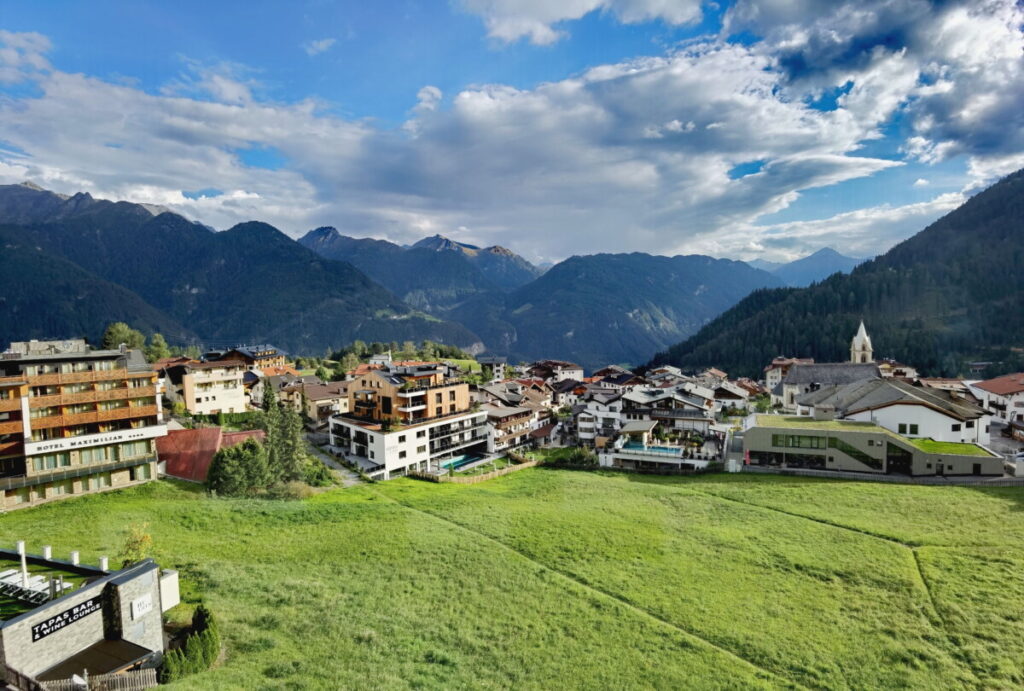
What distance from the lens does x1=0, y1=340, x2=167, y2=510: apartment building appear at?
32531 mm

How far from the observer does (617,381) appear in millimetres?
105312

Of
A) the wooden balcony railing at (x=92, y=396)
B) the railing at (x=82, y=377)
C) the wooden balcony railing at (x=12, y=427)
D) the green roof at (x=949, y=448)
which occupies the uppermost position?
the railing at (x=82, y=377)

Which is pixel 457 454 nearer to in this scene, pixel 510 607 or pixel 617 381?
pixel 510 607

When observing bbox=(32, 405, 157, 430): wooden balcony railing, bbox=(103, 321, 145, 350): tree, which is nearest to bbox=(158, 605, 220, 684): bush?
bbox=(32, 405, 157, 430): wooden balcony railing

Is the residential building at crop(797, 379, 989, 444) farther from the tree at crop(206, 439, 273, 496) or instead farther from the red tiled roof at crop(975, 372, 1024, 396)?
the tree at crop(206, 439, 273, 496)

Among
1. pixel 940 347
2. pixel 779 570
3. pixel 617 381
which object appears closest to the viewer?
pixel 779 570

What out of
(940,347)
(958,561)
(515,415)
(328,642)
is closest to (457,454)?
(515,415)

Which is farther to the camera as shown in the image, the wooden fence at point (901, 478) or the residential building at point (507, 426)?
the residential building at point (507, 426)

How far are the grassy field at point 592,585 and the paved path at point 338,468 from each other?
226 inches

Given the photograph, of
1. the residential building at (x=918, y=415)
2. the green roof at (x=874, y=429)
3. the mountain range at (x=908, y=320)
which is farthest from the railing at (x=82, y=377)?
the mountain range at (x=908, y=320)

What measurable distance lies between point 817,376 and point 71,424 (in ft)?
319

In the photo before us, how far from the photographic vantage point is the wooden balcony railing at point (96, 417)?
33.8 meters

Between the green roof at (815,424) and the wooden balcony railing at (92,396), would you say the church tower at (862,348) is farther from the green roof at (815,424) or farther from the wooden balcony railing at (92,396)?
the wooden balcony railing at (92,396)

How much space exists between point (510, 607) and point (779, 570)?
51.6 ft
